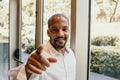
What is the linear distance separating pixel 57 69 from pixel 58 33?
205 mm

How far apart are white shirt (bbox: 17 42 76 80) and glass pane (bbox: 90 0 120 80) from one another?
0.47m

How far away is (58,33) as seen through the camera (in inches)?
47.8

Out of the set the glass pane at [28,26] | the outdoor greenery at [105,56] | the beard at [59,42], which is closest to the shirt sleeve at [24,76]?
the beard at [59,42]

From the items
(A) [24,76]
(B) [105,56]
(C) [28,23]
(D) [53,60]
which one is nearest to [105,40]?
(B) [105,56]

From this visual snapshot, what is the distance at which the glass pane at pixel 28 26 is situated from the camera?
284 cm

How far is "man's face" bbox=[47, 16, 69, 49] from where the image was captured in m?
1.22

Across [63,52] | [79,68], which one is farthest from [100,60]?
[63,52]

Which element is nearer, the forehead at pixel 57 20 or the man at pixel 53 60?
the man at pixel 53 60

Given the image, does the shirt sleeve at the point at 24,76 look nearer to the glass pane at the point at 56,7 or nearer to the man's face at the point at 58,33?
the man's face at the point at 58,33

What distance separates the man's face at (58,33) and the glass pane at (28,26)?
1.57 m

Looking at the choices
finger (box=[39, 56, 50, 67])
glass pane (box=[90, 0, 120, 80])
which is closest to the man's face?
finger (box=[39, 56, 50, 67])

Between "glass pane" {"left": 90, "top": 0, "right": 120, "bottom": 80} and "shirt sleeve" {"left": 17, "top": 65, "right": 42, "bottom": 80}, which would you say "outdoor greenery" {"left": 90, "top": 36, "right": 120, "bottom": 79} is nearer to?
"glass pane" {"left": 90, "top": 0, "right": 120, "bottom": 80}

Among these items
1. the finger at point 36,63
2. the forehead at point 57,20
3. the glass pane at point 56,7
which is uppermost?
the glass pane at point 56,7

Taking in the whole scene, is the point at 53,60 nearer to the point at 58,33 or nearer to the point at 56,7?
the point at 58,33
